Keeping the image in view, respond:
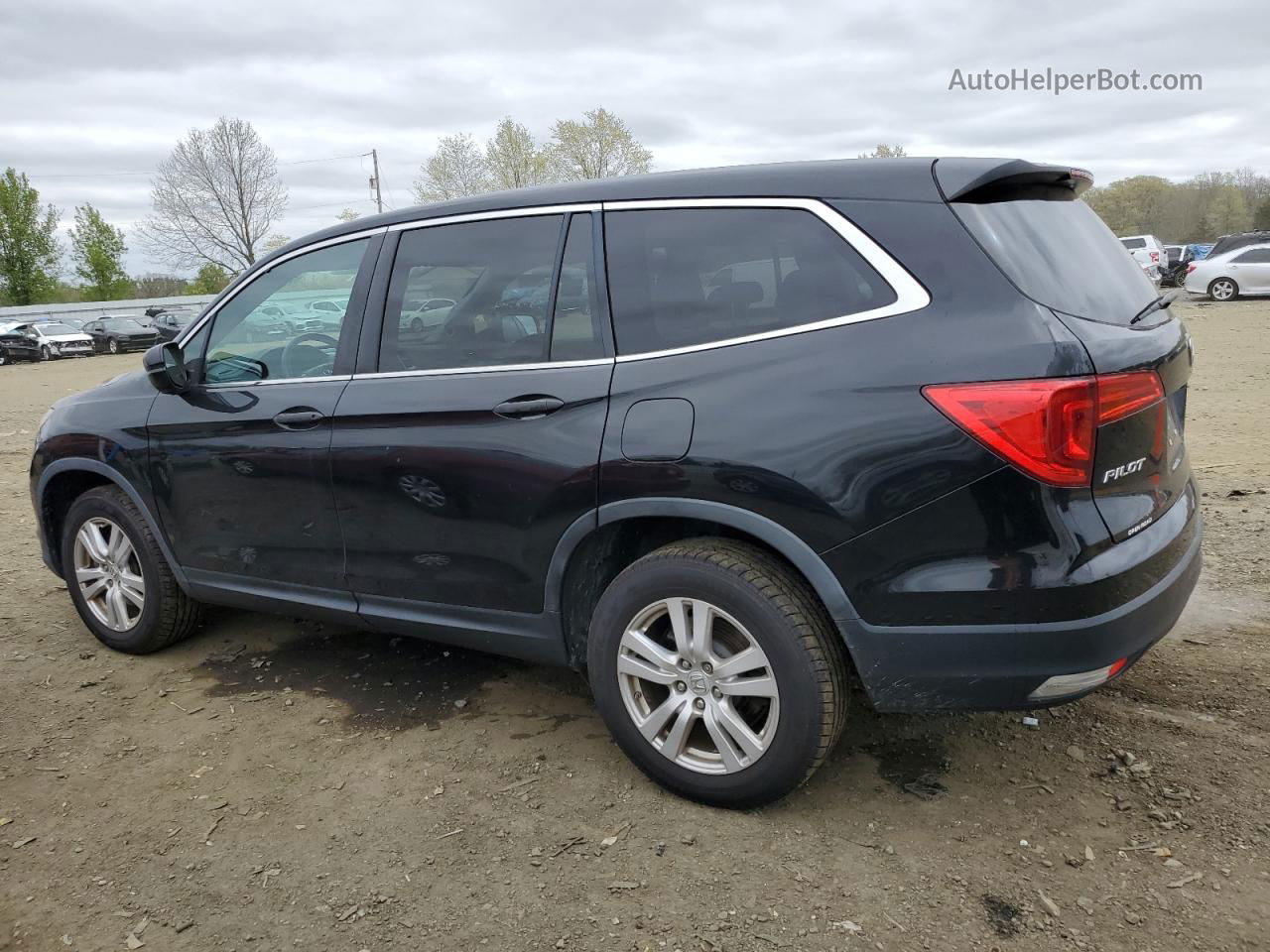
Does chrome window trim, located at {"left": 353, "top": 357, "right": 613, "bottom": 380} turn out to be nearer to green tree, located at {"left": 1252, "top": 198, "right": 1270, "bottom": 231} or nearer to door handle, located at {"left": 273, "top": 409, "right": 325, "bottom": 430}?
door handle, located at {"left": 273, "top": 409, "right": 325, "bottom": 430}

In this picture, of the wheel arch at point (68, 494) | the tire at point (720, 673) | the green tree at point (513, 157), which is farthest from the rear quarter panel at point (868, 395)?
the green tree at point (513, 157)

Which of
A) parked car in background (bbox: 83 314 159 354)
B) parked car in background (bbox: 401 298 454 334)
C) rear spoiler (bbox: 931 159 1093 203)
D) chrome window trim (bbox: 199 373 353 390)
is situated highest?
rear spoiler (bbox: 931 159 1093 203)

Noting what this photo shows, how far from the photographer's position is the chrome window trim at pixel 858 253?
99.0 inches

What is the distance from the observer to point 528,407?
304 cm

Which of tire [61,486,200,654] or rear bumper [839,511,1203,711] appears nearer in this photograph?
rear bumper [839,511,1203,711]

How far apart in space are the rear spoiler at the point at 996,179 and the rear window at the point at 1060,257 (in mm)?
25

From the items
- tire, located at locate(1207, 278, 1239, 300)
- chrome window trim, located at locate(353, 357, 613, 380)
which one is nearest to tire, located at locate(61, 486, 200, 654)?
chrome window trim, located at locate(353, 357, 613, 380)

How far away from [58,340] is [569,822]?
3665 cm

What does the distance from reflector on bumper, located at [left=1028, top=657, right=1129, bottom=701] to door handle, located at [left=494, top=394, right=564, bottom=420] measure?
5.08 feet

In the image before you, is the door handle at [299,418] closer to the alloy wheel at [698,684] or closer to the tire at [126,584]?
the tire at [126,584]

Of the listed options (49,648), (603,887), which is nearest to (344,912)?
Answer: (603,887)

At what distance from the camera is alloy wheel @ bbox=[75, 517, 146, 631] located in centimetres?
435

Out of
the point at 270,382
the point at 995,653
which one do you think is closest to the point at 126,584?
the point at 270,382

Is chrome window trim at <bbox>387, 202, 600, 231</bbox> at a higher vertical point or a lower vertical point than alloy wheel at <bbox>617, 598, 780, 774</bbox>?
higher
